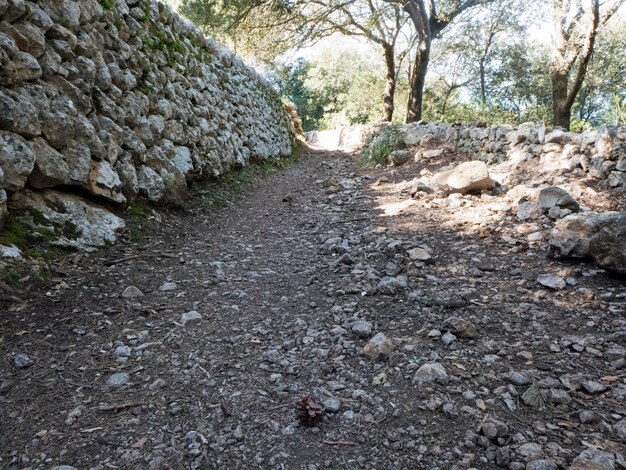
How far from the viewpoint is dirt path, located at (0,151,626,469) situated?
63.4 inches

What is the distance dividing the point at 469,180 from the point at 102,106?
4.49 meters

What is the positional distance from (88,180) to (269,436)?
3.02 m

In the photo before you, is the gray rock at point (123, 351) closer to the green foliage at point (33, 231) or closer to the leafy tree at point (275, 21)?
the green foliage at point (33, 231)

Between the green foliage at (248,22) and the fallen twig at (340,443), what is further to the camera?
the green foliage at (248,22)

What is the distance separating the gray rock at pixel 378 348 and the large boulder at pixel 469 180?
339cm

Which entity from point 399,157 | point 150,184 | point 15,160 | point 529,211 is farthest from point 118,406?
point 399,157

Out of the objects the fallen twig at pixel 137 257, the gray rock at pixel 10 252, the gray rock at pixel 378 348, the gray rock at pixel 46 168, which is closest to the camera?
the gray rock at pixel 378 348

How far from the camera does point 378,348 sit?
2.24m

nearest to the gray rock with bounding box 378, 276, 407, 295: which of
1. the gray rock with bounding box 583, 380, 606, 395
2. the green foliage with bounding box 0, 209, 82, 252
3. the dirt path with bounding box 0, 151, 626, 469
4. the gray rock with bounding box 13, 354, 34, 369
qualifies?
the dirt path with bounding box 0, 151, 626, 469

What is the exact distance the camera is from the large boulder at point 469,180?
4.92 metres

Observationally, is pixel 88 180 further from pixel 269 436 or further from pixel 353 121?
pixel 353 121

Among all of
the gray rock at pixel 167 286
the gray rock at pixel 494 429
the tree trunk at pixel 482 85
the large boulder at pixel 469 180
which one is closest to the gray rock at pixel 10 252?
the gray rock at pixel 167 286

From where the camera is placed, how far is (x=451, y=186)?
516 centimetres

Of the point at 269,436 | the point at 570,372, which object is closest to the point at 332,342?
the point at 269,436
